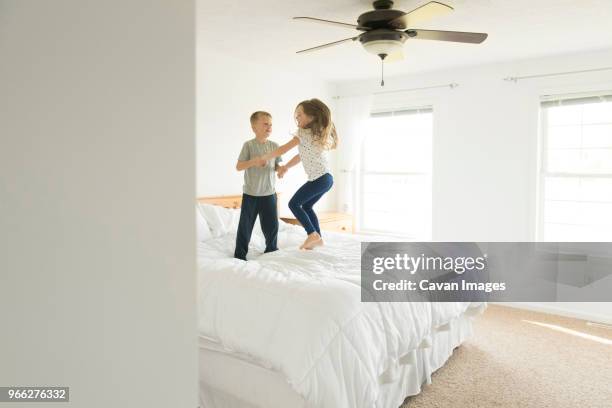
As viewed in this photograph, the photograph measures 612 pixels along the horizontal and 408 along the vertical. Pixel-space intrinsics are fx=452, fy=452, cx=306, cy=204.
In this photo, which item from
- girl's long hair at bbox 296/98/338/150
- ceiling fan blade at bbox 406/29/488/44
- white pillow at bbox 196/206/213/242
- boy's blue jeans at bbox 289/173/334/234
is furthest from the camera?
white pillow at bbox 196/206/213/242

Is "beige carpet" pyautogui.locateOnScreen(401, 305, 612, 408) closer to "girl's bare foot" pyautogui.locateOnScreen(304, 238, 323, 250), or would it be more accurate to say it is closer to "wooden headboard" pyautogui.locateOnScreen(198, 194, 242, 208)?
"girl's bare foot" pyautogui.locateOnScreen(304, 238, 323, 250)

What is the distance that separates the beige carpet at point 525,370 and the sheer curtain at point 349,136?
87.5 inches

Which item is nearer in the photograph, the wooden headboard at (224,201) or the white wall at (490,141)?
the wooden headboard at (224,201)

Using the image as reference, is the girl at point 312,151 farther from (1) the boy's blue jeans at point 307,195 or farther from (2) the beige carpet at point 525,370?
(2) the beige carpet at point 525,370

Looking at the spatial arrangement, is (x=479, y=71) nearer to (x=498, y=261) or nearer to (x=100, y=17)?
(x=498, y=261)

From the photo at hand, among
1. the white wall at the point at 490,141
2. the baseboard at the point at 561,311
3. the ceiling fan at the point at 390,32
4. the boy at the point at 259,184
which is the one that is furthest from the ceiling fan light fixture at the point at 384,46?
the baseboard at the point at 561,311

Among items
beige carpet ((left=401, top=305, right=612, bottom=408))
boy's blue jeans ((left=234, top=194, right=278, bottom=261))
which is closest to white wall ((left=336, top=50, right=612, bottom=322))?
beige carpet ((left=401, top=305, right=612, bottom=408))

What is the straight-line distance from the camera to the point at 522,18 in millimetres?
3018

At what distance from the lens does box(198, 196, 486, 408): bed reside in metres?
1.74

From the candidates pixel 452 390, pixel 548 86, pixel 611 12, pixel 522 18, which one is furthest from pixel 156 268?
pixel 548 86

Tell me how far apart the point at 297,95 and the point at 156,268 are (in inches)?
174

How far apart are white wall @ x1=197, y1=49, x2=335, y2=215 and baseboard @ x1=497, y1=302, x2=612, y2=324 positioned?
2.52 metres

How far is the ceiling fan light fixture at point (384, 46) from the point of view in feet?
8.64

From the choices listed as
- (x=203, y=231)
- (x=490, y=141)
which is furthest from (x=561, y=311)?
(x=203, y=231)
